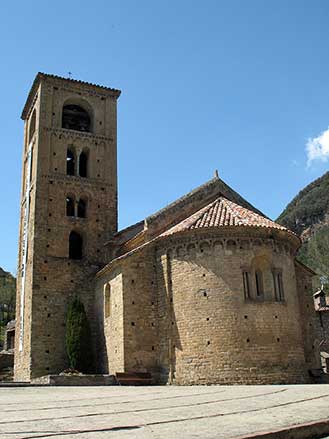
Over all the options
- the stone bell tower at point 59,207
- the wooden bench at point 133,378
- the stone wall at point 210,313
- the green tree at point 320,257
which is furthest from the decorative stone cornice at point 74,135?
the green tree at point 320,257

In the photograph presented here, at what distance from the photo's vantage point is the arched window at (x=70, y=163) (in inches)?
1128

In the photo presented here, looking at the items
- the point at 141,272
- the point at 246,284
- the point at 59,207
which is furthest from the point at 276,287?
the point at 59,207

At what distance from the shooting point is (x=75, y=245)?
27.5m

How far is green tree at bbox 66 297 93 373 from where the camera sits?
916 inches

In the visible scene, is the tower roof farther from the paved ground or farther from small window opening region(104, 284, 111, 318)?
the paved ground

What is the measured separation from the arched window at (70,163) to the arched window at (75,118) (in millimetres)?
1520

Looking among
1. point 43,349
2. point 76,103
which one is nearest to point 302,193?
point 76,103

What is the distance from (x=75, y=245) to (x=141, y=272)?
24.6 ft

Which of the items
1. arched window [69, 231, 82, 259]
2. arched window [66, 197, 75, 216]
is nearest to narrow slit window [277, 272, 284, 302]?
arched window [69, 231, 82, 259]

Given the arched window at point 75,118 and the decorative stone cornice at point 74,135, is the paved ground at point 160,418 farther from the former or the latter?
the arched window at point 75,118

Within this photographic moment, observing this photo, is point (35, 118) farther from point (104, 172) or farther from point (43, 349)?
point (43, 349)

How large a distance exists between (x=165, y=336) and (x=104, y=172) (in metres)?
11.8

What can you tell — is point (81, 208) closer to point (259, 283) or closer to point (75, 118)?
point (75, 118)

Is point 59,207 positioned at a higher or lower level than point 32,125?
lower
